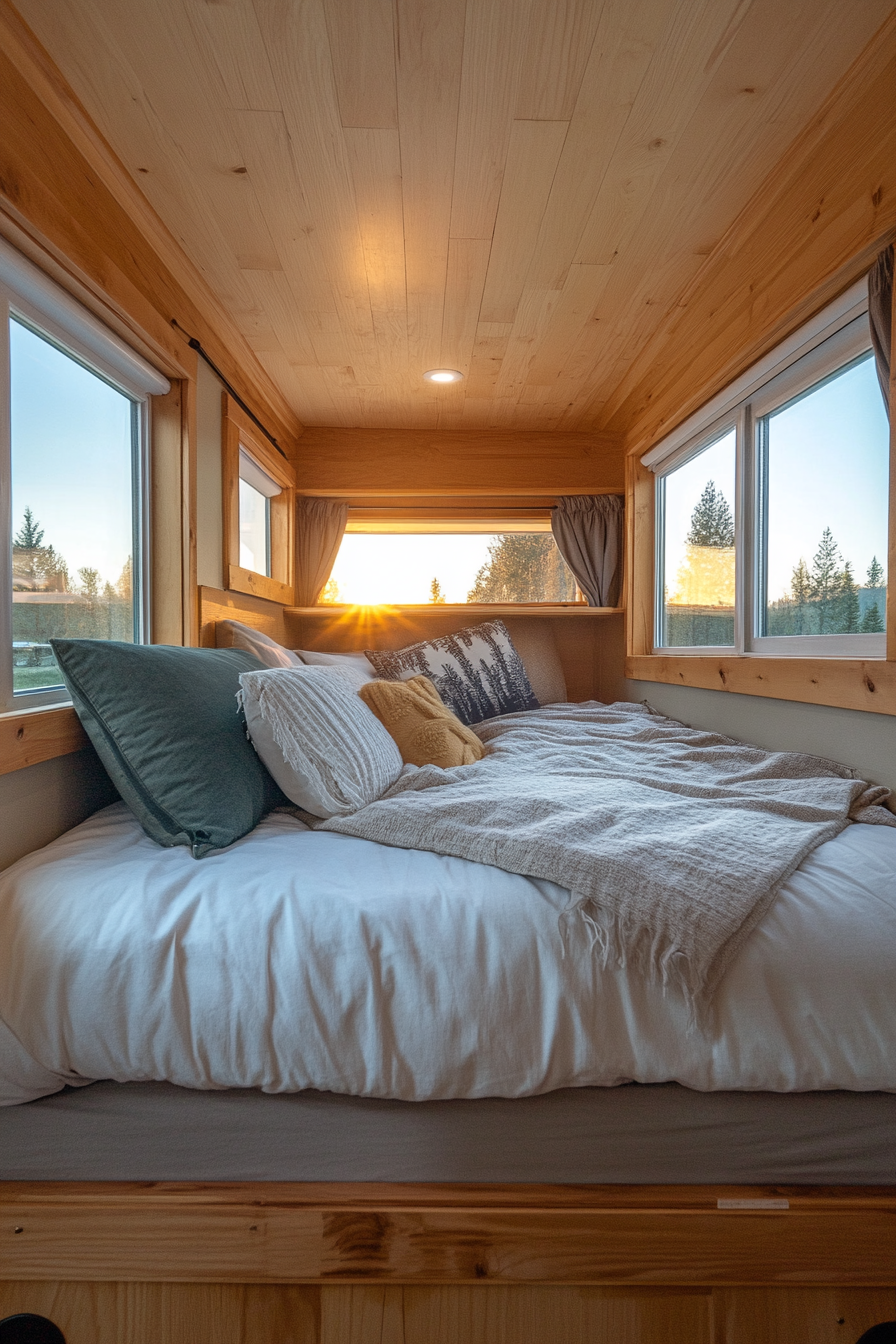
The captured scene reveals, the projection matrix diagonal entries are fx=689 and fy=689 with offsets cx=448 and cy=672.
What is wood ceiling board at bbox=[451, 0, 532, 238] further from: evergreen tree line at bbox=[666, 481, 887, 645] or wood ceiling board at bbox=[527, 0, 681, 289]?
evergreen tree line at bbox=[666, 481, 887, 645]

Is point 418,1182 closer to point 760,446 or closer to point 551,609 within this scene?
point 760,446

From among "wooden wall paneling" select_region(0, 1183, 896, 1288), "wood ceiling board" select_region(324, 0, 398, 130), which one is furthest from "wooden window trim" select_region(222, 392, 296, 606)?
"wooden wall paneling" select_region(0, 1183, 896, 1288)

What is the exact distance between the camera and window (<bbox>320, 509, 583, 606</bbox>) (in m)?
3.69

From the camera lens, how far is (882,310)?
1384 mm

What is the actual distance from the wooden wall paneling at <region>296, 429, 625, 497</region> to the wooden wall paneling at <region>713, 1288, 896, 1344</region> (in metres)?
3.12

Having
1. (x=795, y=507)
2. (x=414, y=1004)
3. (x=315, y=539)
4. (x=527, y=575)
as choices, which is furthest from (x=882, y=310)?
(x=315, y=539)

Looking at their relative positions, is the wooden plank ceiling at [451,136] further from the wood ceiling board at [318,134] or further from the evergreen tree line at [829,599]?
the evergreen tree line at [829,599]

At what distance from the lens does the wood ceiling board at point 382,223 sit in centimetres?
151

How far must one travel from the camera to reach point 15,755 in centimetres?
113

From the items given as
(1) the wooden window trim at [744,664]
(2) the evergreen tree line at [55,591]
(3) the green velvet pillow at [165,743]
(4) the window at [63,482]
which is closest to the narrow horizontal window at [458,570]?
(1) the wooden window trim at [744,664]

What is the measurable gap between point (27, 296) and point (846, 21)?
1580mm

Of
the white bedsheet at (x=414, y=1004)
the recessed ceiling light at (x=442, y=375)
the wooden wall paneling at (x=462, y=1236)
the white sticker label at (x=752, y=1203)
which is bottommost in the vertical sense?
the wooden wall paneling at (x=462, y=1236)

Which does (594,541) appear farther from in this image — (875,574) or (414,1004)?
(414,1004)

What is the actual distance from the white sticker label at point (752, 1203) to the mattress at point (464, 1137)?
2cm
